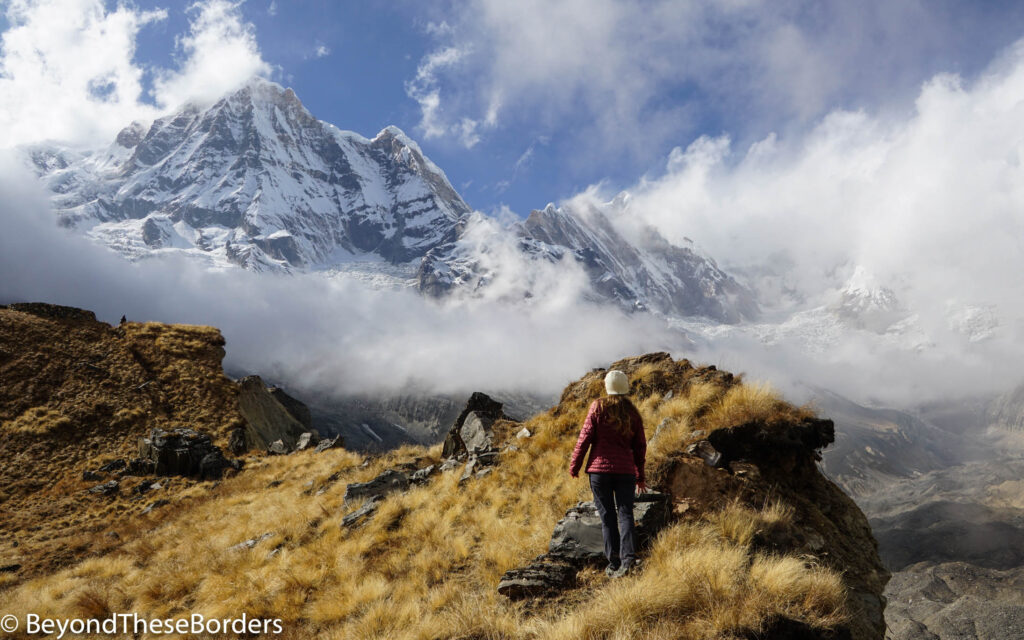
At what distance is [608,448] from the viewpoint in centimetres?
752

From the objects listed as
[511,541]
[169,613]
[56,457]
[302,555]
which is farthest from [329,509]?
[56,457]

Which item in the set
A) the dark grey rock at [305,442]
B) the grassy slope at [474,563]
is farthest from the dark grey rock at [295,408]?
the grassy slope at [474,563]

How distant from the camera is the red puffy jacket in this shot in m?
7.36

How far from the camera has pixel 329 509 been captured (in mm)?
14641

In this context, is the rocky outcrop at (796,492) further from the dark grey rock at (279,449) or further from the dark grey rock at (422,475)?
the dark grey rock at (279,449)

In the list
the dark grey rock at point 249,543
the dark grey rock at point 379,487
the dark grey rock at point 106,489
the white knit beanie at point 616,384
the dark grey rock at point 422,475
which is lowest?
the dark grey rock at point 106,489

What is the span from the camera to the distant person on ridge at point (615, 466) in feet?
23.2

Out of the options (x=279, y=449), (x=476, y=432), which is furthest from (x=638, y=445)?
(x=279, y=449)

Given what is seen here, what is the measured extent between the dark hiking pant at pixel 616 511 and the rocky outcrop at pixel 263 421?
27614 millimetres

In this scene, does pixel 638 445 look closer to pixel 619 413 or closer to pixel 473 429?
pixel 619 413

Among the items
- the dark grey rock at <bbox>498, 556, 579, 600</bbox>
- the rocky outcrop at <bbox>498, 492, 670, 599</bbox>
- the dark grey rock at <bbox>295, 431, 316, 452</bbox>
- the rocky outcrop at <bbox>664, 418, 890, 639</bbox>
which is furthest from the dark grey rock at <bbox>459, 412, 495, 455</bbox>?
the dark grey rock at <bbox>295, 431, 316, 452</bbox>

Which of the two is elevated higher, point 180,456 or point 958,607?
point 180,456

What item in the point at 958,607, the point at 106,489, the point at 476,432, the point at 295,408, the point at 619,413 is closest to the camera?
the point at 619,413

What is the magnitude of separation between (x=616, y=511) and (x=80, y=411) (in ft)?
108
